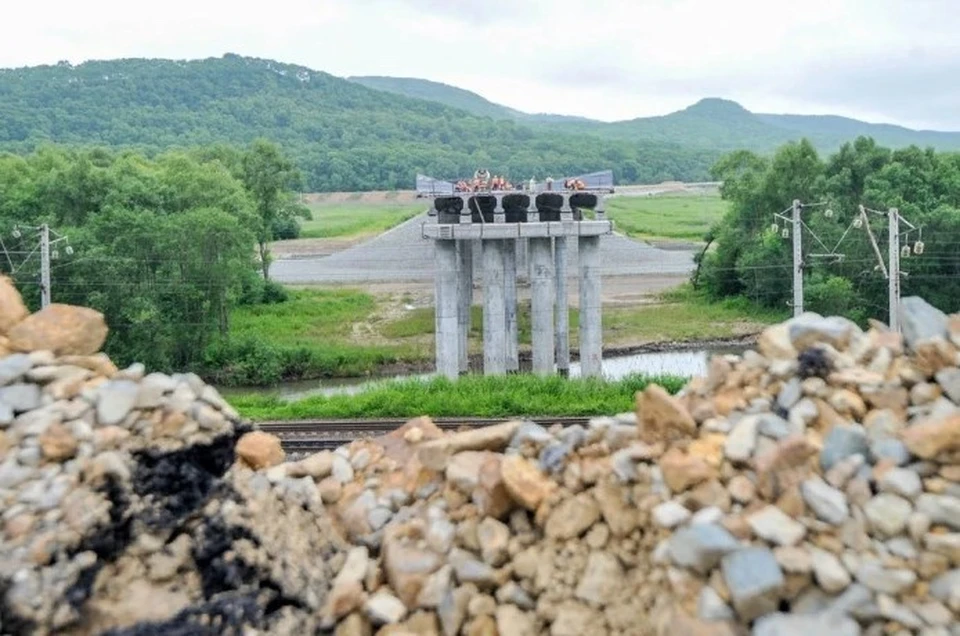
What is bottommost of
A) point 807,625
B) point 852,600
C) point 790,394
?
point 807,625

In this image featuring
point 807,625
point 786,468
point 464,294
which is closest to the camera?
point 807,625

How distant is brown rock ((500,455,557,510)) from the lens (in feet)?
29.9

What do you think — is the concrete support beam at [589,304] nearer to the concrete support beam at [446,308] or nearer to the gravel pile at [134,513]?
the concrete support beam at [446,308]

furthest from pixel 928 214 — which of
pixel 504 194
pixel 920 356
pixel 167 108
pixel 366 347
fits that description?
pixel 167 108

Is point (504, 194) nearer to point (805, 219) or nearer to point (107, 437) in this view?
point (805, 219)

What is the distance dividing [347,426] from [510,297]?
50.5ft

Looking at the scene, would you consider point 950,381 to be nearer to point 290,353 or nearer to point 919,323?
point 919,323

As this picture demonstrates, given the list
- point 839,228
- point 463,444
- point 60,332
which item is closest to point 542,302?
point 839,228

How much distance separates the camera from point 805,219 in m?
50.7

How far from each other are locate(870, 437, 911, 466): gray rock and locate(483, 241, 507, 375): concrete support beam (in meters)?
27.1

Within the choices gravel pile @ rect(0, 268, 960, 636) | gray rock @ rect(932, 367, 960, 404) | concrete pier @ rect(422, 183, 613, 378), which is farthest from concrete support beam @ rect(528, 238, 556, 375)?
gray rock @ rect(932, 367, 960, 404)

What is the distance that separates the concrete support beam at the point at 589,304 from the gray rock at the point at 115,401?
27180mm

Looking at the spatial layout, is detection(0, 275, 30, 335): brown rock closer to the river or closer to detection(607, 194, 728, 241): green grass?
the river

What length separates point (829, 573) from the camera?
7285 mm
